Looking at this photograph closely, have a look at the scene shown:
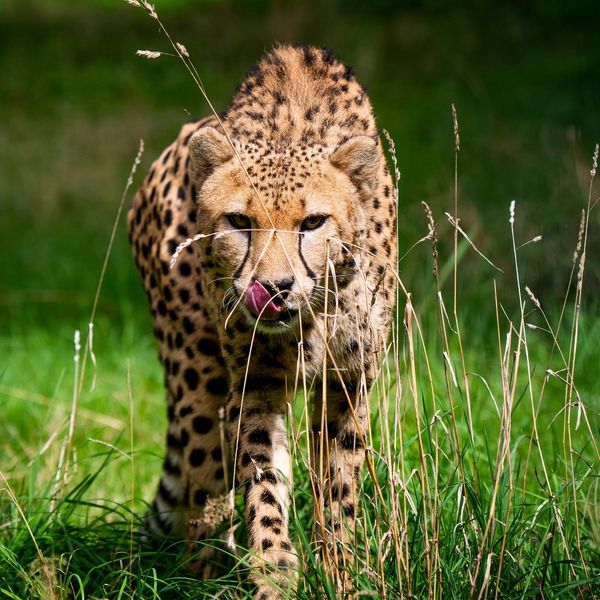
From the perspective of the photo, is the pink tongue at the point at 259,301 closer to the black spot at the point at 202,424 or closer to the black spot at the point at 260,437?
the black spot at the point at 260,437

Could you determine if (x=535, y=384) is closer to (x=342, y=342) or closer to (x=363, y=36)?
(x=342, y=342)

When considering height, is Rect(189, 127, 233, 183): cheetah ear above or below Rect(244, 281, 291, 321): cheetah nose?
above

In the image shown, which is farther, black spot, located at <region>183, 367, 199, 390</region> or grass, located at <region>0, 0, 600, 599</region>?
black spot, located at <region>183, 367, 199, 390</region>

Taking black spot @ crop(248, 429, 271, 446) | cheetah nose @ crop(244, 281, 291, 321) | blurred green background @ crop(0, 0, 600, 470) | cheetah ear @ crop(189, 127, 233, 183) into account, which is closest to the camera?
cheetah nose @ crop(244, 281, 291, 321)

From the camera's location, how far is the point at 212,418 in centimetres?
375

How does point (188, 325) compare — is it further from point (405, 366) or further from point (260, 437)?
point (405, 366)

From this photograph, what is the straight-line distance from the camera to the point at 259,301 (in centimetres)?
289

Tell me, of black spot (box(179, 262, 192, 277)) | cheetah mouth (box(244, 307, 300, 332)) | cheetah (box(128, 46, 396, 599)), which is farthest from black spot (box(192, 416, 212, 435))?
cheetah mouth (box(244, 307, 300, 332))

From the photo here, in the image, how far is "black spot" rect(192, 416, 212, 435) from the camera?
3754mm

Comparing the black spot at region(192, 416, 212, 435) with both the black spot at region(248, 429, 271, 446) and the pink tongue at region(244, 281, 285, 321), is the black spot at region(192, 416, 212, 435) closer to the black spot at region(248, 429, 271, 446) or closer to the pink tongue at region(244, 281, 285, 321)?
the black spot at region(248, 429, 271, 446)

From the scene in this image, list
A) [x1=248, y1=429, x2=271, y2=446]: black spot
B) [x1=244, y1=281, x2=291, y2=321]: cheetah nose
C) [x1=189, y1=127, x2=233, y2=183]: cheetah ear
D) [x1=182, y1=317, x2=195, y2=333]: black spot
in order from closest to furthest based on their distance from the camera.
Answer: [x1=244, y1=281, x2=291, y2=321]: cheetah nose, [x1=189, y1=127, x2=233, y2=183]: cheetah ear, [x1=248, y1=429, x2=271, y2=446]: black spot, [x1=182, y1=317, x2=195, y2=333]: black spot

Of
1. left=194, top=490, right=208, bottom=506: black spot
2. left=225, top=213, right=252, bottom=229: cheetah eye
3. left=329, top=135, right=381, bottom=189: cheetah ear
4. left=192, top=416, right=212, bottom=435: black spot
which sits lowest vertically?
left=194, top=490, right=208, bottom=506: black spot

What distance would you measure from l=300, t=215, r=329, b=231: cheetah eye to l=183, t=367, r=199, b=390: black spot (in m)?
0.90

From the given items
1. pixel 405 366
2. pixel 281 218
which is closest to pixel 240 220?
pixel 281 218
